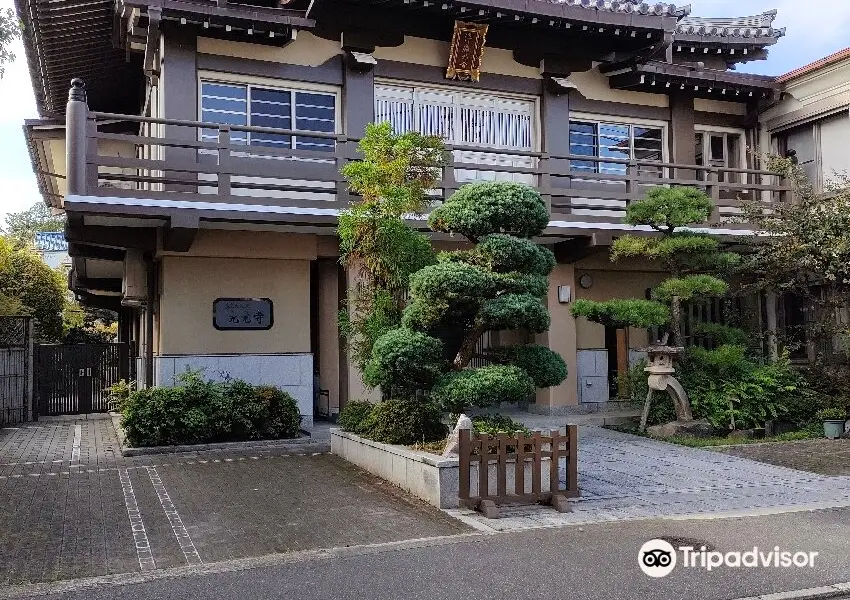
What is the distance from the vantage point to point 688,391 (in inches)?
518

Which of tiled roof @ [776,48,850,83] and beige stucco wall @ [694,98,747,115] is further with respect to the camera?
beige stucco wall @ [694,98,747,115]

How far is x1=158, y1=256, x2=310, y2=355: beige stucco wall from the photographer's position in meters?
12.7

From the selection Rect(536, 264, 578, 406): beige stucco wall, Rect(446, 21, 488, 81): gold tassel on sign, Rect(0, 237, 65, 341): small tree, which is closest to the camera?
Rect(446, 21, 488, 81): gold tassel on sign

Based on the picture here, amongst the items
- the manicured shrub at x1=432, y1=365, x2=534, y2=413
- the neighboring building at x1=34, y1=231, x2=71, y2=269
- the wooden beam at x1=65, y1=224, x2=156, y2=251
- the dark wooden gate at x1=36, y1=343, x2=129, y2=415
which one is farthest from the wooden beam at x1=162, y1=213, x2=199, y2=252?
the neighboring building at x1=34, y1=231, x2=71, y2=269

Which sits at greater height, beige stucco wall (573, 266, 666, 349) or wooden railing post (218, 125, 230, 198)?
wooden railing post (218, 125, 230, 198)

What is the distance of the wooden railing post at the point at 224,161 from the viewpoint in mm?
11797

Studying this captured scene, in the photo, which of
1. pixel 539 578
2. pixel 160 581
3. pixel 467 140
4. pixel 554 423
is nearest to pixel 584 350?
pixel 554 423

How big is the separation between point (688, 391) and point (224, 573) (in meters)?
9.58

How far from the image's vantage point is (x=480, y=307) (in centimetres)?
885

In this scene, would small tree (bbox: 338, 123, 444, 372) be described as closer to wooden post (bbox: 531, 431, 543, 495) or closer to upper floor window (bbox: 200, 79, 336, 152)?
wooden post (bbox: 531, 431, 543, 495)

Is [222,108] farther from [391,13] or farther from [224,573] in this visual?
[224,573]

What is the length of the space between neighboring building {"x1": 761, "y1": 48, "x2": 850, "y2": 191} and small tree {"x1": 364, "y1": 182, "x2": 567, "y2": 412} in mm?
9389

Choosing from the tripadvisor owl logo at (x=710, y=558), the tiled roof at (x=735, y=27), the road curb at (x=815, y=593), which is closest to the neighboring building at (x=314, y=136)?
the tiled roof at (x=735, y=27)

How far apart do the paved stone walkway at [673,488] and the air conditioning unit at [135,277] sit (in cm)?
847
